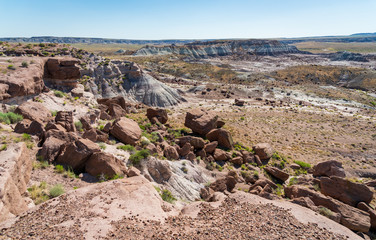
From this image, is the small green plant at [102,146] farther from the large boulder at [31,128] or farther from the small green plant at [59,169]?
the small green plant at [59,169]

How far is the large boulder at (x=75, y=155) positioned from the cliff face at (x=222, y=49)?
144 m

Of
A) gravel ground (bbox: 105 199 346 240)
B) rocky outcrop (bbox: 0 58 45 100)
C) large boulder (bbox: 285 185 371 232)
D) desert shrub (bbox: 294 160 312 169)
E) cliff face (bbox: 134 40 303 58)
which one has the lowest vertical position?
desert shrub (bbox: 294 160 312 169)

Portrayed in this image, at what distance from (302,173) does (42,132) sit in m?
23.1

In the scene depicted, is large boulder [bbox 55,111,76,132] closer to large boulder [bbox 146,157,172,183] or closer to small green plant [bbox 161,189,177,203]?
large boulder [bbox 146,157,172,183]

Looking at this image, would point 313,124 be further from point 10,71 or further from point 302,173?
point 10,71

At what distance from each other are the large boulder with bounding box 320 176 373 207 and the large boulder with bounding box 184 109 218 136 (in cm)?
1396

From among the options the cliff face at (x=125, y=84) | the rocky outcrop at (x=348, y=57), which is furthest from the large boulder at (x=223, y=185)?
the rocky outcrop at (x=348, y=57)

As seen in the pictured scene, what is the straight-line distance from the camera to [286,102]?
57562 millimetres

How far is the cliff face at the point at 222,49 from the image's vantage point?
154 m

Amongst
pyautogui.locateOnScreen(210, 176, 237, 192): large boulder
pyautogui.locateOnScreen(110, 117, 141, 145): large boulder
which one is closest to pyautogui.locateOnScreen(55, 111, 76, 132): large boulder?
pyautogui.locateOnScreen(110, 117, 141, 145): large boulder

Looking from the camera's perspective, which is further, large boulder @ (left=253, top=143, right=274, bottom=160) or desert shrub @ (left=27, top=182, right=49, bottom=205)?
large boulder @ (left=253, top=143, right=274, bottom=160)

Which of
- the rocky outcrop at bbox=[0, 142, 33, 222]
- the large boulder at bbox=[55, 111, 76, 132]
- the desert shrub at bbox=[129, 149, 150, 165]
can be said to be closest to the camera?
the rocky outcrop at bbox=[0, 142, 33, 222]

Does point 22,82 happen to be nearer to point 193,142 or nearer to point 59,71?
point 59,71

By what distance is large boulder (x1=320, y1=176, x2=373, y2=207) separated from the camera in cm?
1399
